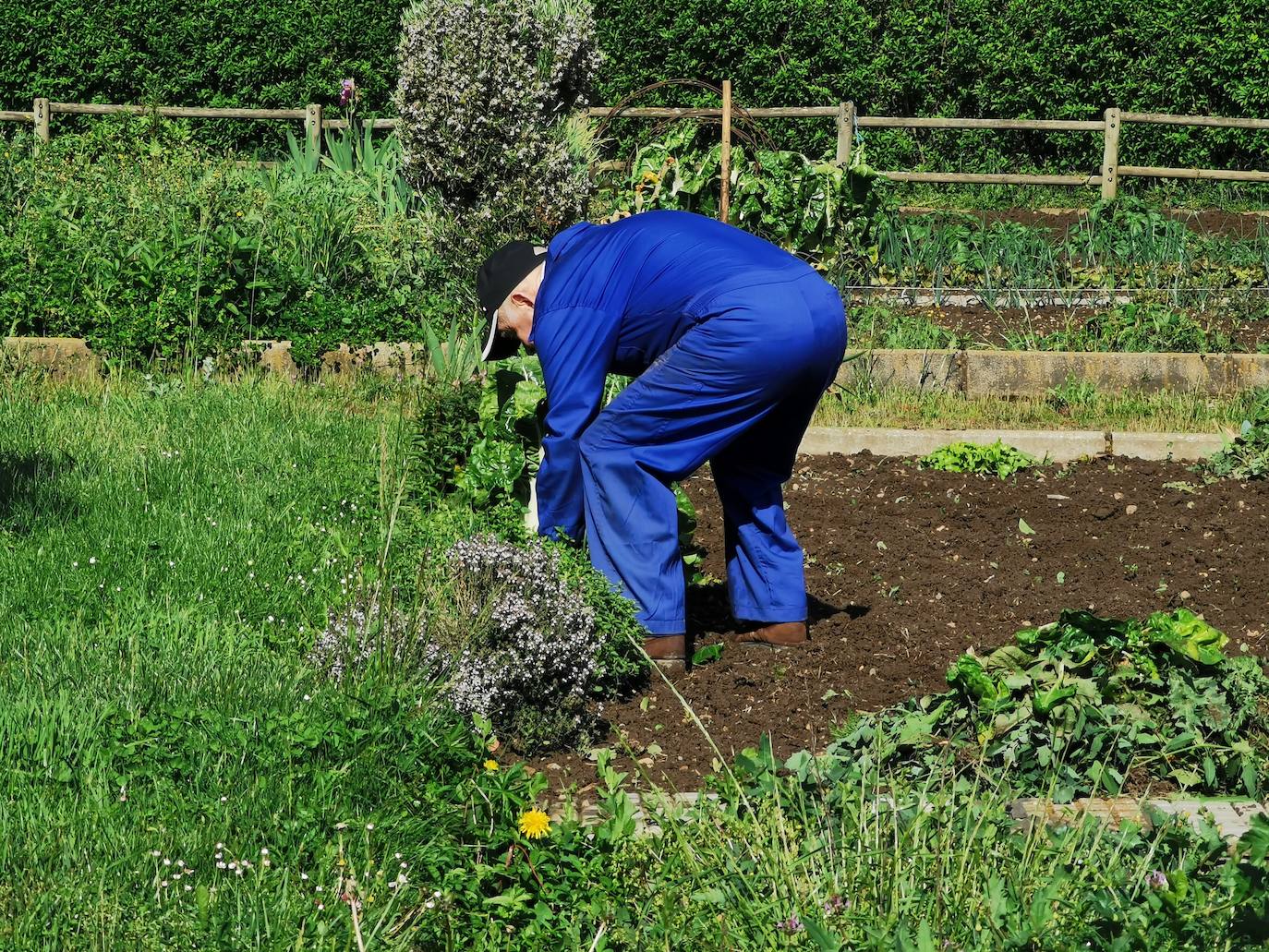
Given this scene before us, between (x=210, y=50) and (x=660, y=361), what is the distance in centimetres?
1314

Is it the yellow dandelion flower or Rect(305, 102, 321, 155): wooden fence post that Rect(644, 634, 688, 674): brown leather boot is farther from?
Rect(305, 102, 321, 155): wooden fence post

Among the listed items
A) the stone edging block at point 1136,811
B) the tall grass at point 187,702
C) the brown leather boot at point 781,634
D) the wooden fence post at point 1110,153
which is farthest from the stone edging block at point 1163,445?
the wooden fence post at point 1110,153

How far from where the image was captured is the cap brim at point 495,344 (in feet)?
15.7

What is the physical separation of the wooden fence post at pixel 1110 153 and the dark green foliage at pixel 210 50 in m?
7.43

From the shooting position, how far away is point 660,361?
15.0 feet

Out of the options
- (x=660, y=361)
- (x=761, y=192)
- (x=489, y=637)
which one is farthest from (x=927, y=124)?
(x=489, y=637)

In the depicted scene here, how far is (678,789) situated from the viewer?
391 centimetres

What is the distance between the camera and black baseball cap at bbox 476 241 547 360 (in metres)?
4.75

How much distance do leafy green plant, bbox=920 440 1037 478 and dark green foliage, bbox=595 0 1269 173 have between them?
913 centimetres

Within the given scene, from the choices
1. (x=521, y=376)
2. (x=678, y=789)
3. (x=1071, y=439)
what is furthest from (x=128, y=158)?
(x=678, y=789)

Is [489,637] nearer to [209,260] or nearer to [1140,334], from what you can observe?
[209,260]

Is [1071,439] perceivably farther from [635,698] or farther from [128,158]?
[128,158]

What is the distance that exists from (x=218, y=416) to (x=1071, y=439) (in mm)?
4130

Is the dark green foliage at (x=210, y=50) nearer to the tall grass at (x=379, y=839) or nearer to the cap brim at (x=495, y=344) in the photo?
the cap brim at (x=495, y=344)
